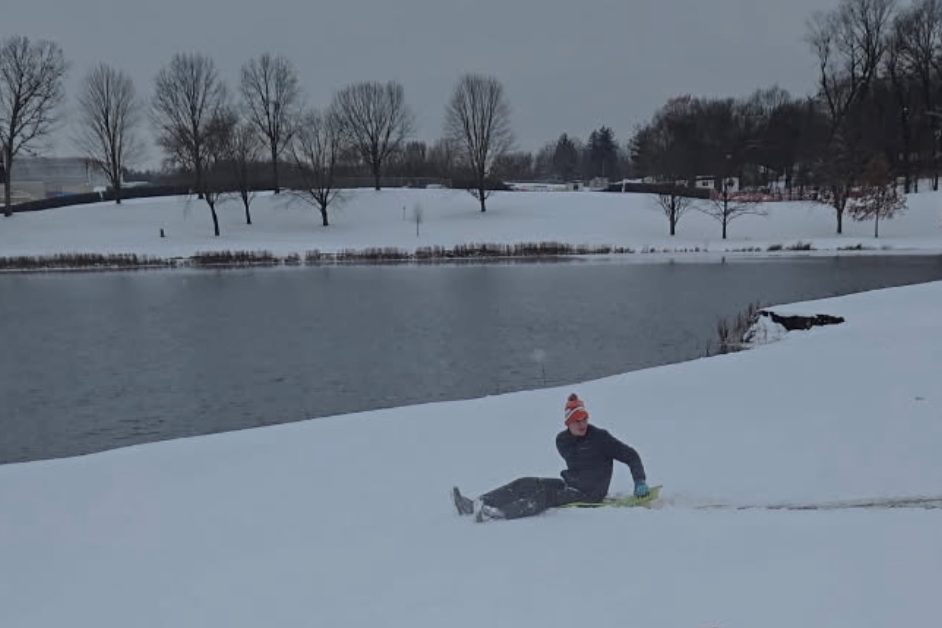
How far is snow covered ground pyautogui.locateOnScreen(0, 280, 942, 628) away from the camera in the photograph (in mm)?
6016

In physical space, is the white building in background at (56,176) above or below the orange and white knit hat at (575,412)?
above

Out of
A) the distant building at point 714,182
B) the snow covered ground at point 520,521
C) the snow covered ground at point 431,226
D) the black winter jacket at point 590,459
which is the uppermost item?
the distant building at point 714,182

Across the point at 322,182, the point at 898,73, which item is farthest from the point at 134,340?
the point at 898,73

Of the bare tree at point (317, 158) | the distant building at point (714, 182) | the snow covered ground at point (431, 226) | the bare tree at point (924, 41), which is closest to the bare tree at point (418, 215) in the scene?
the snow covered ground at point (431, 226)

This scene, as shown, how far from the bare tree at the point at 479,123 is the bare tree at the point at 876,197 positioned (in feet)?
94.7

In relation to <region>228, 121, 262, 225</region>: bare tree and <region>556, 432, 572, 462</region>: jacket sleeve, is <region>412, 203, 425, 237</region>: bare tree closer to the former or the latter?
<region>228, 121, 262, 225</region>: bare tree

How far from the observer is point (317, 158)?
6694 centimetres

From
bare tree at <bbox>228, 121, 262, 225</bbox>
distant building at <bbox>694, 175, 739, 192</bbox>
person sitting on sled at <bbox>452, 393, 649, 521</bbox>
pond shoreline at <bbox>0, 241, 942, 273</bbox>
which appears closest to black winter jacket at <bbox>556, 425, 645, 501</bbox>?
person sitting on sled at <bbox>452, 393, 649, 521</bbox>

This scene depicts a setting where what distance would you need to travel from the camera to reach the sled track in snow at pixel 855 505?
8.23 m

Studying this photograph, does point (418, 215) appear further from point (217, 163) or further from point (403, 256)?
point (217, 163)

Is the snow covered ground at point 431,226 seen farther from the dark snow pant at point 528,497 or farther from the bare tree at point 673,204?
the dark snow pant at point 528,497

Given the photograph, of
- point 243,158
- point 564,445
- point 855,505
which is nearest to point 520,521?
point 564,445

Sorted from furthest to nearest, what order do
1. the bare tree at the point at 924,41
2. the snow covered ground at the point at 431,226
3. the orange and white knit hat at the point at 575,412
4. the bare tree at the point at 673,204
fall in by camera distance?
the bare tree at the point at 924,41 < the bare tree at the point at 673,204 < the snow covered ground at the point at 431,226 < the orange and white knit hat at the point at 575,412

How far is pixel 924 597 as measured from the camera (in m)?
5.52
